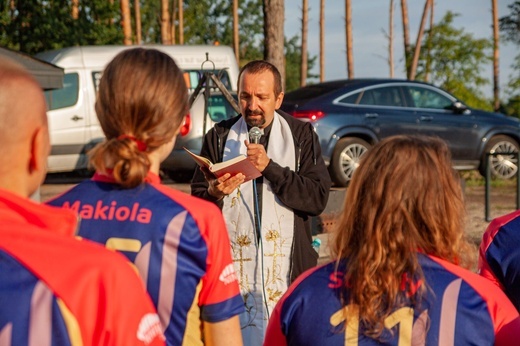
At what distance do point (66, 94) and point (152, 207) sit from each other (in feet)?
51.3

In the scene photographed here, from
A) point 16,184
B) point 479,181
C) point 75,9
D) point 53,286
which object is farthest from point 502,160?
point 75,9

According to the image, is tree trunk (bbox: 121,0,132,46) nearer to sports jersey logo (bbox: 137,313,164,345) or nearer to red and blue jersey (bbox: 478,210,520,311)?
red and blue jersey (bbox: 478,210,520,311)

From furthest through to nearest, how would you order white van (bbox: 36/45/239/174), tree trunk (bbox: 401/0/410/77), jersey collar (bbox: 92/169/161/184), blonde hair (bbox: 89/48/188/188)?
1. tree trunk (bbox: 401/0/410/77)
2. white van (bbox: 36/45/239/174)
3. jersey collar (bbox: 92/169/161/184)
4. blonde hair (bbox: 89/48/188/188)

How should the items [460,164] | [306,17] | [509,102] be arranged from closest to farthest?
[460,164], [509,102], [306,17]

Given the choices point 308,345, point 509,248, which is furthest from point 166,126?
point 509,248

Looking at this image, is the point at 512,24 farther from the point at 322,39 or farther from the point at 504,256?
the point at 504,256

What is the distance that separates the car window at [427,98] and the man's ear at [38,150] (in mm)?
14040

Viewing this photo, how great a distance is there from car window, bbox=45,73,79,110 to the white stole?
1339 centimetres

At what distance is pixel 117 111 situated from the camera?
2.51m

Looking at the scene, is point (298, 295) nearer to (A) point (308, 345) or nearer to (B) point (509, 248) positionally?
(A) point (308, 345)

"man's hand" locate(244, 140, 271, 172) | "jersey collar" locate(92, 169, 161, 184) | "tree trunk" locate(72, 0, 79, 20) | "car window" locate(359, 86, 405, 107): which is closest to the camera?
"jersey collar" locate(92, 169, 161, 184)

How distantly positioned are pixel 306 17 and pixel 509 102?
39.0 feet

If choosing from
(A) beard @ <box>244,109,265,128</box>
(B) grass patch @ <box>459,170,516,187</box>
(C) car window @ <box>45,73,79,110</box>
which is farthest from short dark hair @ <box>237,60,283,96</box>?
(C) car window @ <box>45,73,79,110</box>

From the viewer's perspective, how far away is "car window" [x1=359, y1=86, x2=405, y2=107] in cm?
1502
